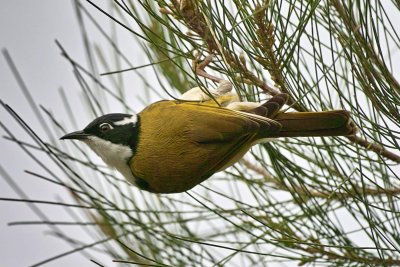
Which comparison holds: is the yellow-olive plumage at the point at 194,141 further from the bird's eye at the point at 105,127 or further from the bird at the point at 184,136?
the bird's eye at the point at 105,127

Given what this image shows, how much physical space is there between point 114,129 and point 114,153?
3.8 inches

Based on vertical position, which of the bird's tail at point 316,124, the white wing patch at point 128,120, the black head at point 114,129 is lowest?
the bird's tail at point 316,124

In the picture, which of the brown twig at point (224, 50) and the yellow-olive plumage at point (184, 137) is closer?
the brown twig at point (224, 50)

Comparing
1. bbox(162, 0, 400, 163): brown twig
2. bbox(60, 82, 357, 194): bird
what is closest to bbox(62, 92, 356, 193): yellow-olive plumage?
bbox(60, 82, 357, 194): bird

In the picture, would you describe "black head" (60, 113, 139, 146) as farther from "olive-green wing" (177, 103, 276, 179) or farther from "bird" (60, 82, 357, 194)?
"olive-green wing" (177, 103, 276, 179)

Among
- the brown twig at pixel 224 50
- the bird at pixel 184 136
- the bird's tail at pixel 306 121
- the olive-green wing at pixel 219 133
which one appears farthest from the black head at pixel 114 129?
the brown twig at pixel 224 50


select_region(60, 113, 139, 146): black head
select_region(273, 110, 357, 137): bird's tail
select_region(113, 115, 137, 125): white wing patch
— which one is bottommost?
select_region(273, 110, 357, 137): bird's tail

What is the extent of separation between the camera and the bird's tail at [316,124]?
208 centimetres

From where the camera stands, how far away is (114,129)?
8.41 feet

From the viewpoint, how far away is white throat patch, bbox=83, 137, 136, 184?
250cm

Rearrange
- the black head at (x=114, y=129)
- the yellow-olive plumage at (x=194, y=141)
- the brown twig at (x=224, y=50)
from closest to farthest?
the brown twig at (x=224, y=50) < the yellow-olive plumage at (x=194, y=141) < the black head at (x=114, y=129)

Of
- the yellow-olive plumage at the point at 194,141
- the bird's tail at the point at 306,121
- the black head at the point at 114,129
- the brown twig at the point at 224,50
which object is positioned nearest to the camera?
the brown twig at the point at 224,50

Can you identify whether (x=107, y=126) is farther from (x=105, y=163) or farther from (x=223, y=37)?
(x=223, y=37)

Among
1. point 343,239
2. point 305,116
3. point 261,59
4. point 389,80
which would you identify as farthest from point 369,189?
point 261,59
